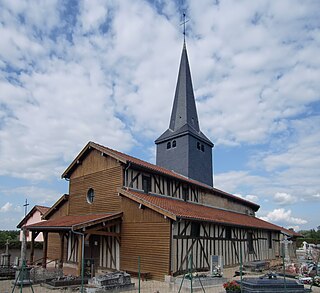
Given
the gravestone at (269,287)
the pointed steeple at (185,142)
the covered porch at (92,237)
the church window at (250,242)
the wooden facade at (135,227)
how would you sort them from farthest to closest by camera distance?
1. the pointed steeple at (185,142)
2. the church window at (250,242)
3. the wooden facade at (135,227)
4. the covered porch at (92,237)
5. the gravestone at (269,287)

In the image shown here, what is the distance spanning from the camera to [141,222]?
14.0 m

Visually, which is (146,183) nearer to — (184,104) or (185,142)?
(185,142)

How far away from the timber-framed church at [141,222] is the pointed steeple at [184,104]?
197cm

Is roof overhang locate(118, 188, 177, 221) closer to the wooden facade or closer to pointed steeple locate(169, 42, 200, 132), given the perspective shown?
the wooden facade

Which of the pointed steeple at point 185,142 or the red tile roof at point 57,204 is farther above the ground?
the pointed steeple at point 185,142

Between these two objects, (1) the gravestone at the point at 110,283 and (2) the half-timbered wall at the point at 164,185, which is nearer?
(1) the gravestone at the point at 110,283

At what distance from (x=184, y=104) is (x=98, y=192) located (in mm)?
12352

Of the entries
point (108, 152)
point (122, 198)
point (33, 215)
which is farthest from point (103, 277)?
point (33, 215)

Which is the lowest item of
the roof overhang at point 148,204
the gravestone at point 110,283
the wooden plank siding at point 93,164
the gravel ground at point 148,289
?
the gravel ground at point 148,289

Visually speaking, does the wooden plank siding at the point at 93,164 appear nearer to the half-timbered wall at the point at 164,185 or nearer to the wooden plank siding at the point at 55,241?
the half-timbered wall at the point at 164,185

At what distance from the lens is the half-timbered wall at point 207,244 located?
13.5 metres

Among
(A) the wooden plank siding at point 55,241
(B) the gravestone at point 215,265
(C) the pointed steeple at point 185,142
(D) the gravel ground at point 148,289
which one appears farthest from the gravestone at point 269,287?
(C) the pointed steeple at point 185,142

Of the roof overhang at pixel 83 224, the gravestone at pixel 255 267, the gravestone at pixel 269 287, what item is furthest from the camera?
the gravestone at pixel 255 267

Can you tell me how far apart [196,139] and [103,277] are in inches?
616
